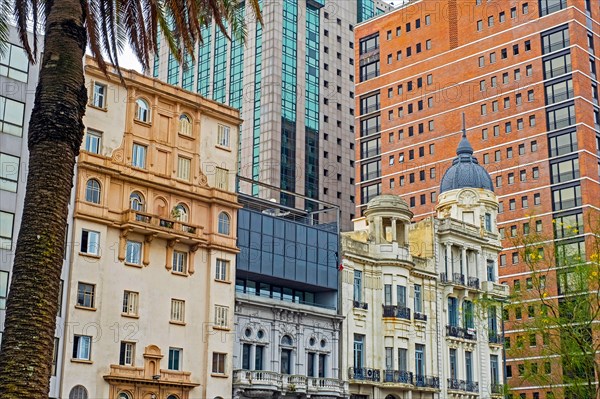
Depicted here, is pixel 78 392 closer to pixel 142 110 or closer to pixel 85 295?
pixel 85 295

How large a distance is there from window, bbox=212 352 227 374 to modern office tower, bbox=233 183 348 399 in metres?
0.90

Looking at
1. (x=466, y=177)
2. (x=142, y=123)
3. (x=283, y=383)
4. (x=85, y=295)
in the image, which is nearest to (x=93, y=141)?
(x=142, y=123)

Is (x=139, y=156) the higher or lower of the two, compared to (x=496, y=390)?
higher

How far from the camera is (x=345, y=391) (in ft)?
199

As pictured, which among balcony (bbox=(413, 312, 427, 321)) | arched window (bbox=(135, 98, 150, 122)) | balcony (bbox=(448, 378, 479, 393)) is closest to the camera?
arched window (bbox=(135, 98, 150, 122))

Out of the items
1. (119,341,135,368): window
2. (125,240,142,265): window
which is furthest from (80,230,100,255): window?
(119,341,135,368): window

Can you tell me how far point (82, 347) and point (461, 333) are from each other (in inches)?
1307

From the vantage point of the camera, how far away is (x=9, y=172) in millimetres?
47375

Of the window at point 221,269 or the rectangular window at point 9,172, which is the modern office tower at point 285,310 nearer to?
the window at point 221,269

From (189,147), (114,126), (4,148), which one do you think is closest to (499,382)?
(189,147)

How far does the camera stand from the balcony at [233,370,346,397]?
180 feet

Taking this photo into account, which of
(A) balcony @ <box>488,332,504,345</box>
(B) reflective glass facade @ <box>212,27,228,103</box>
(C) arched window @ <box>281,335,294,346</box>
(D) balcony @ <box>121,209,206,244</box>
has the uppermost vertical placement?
(B) reflective glass facade @ <box>212,27,228,103</box>

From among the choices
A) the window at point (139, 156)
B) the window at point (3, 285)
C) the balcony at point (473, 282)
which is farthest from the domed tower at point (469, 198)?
the window at point (3, 285)

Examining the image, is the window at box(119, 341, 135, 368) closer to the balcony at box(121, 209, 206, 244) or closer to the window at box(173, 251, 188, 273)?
the window at box(173, 251, 188, 273)
